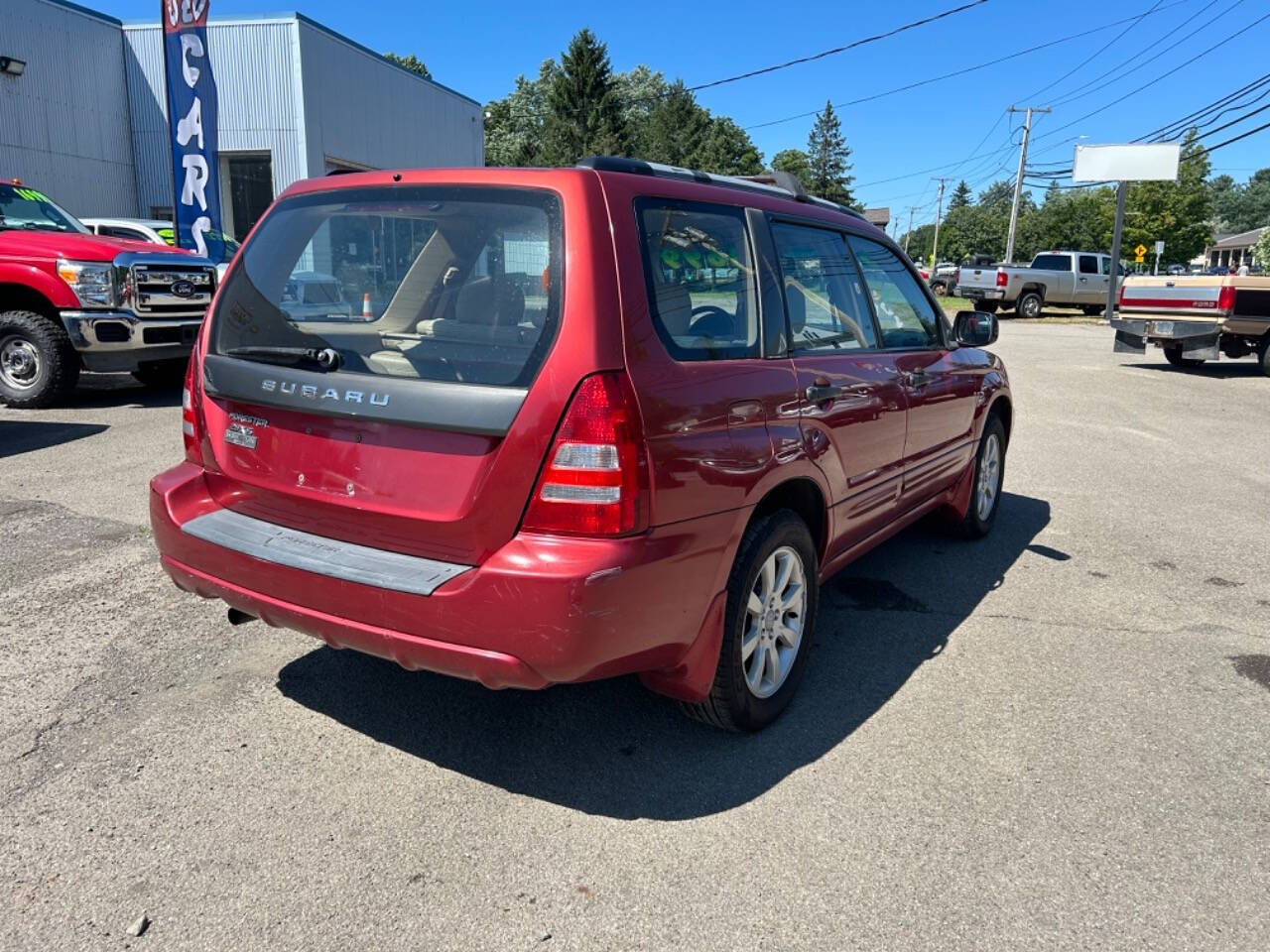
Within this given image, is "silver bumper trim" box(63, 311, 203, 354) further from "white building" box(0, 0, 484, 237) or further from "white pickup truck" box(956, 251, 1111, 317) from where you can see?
"white pickup truck" box(956, 251, 1111, 317)

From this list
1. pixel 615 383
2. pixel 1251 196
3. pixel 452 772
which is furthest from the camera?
pixel 1251 196

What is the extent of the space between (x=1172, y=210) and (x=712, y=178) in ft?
222

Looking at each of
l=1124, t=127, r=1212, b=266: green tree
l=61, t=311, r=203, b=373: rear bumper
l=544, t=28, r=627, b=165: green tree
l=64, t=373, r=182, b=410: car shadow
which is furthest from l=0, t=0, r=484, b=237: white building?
l=1124, t=127, r=1212, b=266: green tree

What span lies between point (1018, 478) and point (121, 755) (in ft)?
21.9

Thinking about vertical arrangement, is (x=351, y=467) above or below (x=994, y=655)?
above

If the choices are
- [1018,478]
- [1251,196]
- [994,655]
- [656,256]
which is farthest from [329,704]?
[1251,196]

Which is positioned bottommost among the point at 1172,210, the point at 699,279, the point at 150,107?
the point at 699,279

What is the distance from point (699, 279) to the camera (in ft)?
9.87

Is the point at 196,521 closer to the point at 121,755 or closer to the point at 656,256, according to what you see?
the point at 121,755

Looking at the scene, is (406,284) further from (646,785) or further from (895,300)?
(895,300)

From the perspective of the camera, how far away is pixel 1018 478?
7617 millimetres

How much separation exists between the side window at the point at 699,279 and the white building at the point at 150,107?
71.3 ft

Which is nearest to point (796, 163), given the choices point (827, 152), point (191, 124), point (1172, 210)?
point (827, 152)

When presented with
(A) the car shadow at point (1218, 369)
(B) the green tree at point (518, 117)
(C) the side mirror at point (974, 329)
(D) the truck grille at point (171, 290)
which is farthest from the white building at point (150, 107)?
(B) the green tree at point (518, 117)
